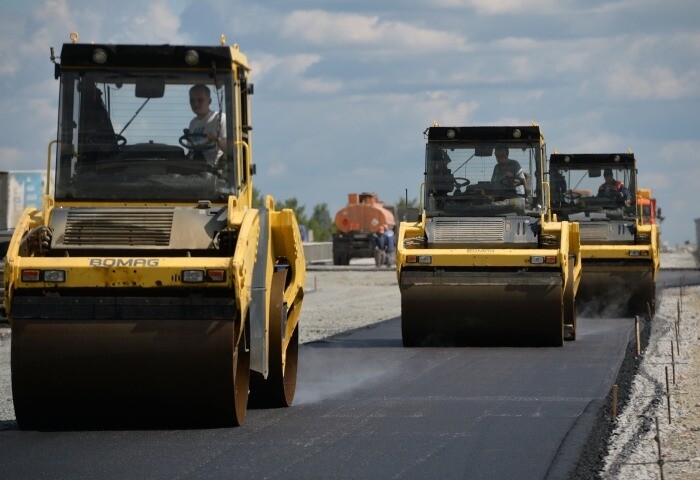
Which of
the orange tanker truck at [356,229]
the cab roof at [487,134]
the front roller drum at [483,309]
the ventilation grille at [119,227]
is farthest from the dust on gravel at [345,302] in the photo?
the ventilation grille at [119,227]

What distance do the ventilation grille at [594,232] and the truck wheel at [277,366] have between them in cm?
1210

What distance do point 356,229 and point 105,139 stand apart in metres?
41.6

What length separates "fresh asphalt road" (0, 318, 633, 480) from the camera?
24.9 ft

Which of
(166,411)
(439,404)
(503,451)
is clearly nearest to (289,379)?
(439,404)

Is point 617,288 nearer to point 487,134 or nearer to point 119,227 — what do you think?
point 487,134

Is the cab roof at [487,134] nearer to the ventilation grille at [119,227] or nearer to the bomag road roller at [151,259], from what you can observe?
the bomag road roller at [151,259]

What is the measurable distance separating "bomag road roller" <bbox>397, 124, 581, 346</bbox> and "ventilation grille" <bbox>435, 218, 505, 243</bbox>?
1cm

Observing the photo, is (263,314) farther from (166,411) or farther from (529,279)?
(529,279)

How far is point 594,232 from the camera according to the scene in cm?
2211

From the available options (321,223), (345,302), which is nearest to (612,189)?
(345,302)

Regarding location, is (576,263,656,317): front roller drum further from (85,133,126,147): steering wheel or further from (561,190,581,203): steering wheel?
(85,133,126,147): steering wheel

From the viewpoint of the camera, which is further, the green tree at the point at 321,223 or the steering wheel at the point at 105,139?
the green tree at the point at 321,223

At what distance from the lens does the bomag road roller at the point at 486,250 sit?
15625mm

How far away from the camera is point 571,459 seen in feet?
26.1
